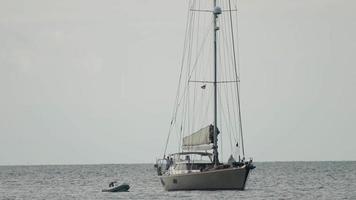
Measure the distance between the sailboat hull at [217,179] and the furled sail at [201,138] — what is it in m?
4.37

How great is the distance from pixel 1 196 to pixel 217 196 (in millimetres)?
26204

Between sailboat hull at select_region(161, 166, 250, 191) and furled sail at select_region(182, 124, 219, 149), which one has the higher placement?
furled sail at select_region(182, 124, 219, 149)

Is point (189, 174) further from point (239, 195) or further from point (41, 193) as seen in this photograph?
point (41, 193)

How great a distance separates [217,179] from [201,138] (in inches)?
260

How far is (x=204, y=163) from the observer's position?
326 ft

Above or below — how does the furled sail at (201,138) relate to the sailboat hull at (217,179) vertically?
above

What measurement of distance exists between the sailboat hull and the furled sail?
4.37 m

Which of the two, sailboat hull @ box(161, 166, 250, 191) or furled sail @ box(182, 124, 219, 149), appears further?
Result: furled sail @ box(182, 124, 219, 149)

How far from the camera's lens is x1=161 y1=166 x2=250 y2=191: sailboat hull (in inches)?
3816

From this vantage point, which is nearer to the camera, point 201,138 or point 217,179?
point 217,179

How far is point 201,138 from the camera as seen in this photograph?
103 metres

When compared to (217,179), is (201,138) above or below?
above

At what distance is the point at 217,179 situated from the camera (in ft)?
319

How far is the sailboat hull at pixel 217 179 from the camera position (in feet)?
318
